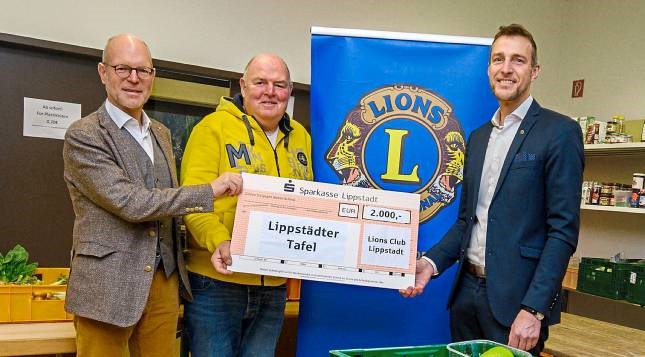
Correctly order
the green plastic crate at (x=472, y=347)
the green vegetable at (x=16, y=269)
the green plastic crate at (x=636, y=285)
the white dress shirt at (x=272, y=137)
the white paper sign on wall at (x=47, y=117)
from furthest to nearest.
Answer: the green plastic crate at (x=636, y=285) → the white paper sign on wall at (x=47, y=117) → the green vegetable at (x=16, y=269) → the white dress shirt at (x=272, y=137) → the green plastic crate at (x=472, y=347)

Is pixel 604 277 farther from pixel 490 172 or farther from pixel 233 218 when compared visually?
pixel 233 218

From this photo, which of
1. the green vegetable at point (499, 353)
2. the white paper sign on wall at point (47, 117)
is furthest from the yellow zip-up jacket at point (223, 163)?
the white paper sign on wall at point (47, 117)

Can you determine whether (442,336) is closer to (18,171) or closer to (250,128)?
(250,128)

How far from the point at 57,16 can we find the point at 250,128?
6.48 feet

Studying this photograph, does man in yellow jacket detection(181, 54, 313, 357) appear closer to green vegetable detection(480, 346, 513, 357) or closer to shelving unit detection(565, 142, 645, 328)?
green vegetable detection(480, 346, 513, 357)

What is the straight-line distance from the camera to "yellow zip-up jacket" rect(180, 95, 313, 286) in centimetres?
195

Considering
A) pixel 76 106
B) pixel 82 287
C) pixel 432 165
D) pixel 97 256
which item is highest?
pixel 76 106

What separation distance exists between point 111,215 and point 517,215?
1343 mm

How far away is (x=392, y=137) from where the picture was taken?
2348 mm

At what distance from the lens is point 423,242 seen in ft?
7.77

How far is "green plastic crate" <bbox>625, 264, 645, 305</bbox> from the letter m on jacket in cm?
321

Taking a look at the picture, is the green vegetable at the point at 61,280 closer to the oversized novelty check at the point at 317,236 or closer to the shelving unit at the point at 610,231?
the oversized novelty check at the point at 317,236

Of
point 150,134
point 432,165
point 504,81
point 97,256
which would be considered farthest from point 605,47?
point 97,256

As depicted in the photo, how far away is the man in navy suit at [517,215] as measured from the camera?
1.64 metres
